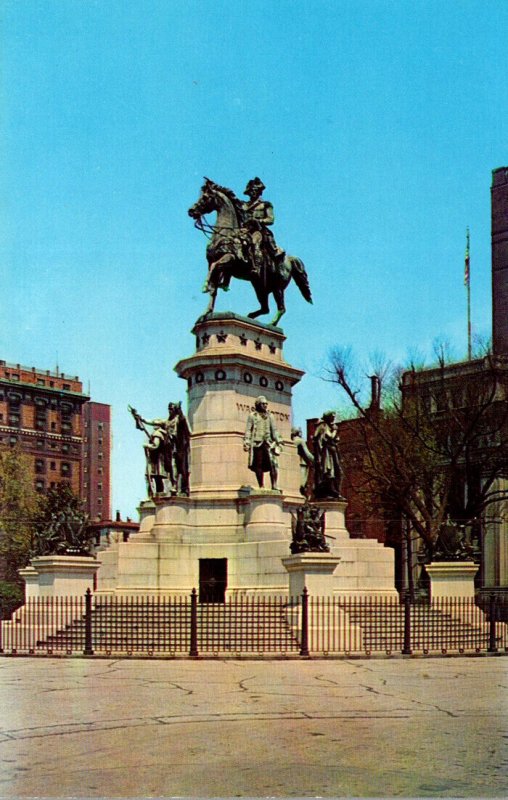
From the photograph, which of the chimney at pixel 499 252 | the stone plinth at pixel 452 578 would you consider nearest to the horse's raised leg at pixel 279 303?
the stone plinth at pixel 452 578

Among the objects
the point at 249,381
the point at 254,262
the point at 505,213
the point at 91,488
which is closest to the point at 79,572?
the point at 249,381

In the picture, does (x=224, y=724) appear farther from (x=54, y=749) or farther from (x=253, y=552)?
(x=253, y=552)

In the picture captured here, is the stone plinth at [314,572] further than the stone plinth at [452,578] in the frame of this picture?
No

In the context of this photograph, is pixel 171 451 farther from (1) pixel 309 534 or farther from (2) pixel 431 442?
(2) pixel 431 442

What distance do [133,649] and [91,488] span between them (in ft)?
336

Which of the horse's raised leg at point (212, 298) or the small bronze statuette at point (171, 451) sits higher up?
the horse's raised leg at point (212, 298)

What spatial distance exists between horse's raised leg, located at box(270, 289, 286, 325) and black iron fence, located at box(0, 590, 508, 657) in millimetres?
12211

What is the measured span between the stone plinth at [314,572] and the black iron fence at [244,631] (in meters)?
0.36

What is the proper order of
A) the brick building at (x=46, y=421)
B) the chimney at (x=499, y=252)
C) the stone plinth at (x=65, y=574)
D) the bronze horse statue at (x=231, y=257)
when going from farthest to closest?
the brick building at (x=46, y=421) → the chimney at (x=499, y=252) → the bronze horse statue at (x=231, y=257) → the stone plinth at (x=65, y=574)

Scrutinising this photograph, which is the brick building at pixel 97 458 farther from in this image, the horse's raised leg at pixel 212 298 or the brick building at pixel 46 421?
the horse's raised leg at pixel 212 298

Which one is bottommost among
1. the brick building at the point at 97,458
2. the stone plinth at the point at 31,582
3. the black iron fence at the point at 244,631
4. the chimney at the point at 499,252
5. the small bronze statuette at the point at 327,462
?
the black iron fence at the point at 244,631

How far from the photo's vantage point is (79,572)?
2739cm

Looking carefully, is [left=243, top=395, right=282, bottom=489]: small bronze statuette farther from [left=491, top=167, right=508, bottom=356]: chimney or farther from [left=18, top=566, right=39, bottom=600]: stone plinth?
[left=491, top=167, right=508, bottom=356]: chimney

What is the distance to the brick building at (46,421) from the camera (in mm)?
107125
